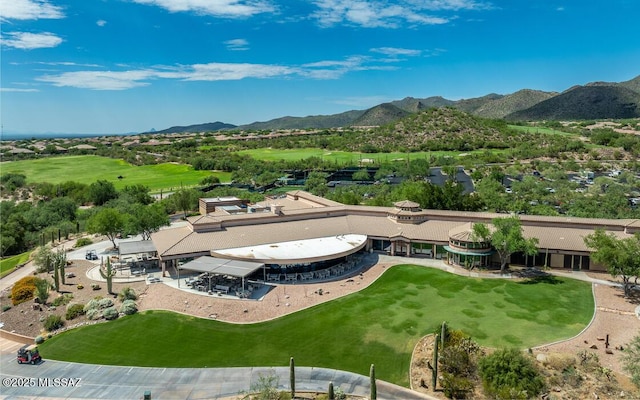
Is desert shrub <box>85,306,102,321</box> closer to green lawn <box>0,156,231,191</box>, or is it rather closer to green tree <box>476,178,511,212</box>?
green tree <box>476,178,511,212</box>

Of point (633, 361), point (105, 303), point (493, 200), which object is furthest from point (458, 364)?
point (493, 200)

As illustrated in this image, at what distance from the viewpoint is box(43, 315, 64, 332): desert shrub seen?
122 feet

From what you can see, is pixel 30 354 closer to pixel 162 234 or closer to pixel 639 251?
pixel 162 234

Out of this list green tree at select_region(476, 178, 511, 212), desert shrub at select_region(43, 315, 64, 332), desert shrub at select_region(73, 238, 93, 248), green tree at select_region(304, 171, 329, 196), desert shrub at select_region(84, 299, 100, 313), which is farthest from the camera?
green tree at select_region(304, 171, 329, 196)

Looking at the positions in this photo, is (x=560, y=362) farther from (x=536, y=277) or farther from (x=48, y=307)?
(x=48, y=307)

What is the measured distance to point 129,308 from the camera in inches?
1560

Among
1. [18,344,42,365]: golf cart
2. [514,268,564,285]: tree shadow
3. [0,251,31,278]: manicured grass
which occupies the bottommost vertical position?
[0,251,31,278]: manicured grass

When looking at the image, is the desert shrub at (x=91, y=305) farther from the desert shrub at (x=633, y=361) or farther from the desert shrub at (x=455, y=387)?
the desert shrub at (x=633, y=361)

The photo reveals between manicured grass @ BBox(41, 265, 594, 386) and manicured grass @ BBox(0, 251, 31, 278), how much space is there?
92.5 ft

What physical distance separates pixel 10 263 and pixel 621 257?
77661mm

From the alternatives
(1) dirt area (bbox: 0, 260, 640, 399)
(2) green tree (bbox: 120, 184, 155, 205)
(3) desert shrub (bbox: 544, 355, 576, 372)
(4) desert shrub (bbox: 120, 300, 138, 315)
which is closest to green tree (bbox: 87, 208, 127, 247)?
(1) dirt area (bbox: 0, 260, 640, 399)

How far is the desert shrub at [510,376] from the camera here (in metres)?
26.4

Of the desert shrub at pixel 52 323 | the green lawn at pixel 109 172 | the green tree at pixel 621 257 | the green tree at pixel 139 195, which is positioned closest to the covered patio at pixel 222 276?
the desert shrub at pixel 52 323

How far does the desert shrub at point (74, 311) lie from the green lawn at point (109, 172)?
80515mm
